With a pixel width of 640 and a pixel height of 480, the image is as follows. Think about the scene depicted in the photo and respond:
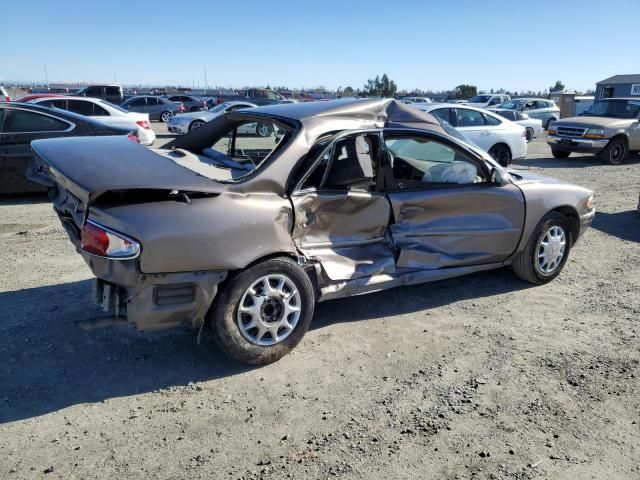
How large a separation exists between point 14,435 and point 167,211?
1500 millimetres

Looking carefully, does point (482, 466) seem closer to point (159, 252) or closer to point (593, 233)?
point (159, 252)

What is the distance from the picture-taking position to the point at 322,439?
3027 mm

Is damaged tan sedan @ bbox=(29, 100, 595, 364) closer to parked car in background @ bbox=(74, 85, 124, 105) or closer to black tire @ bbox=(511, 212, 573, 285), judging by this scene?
black tire @ bbox=(511, 212, 573, 285)

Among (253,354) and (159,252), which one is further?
(253,354)

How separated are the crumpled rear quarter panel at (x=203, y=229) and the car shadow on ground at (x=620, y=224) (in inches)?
227

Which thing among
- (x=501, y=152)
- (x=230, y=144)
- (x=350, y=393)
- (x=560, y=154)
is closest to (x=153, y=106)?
(x=560, y=154)

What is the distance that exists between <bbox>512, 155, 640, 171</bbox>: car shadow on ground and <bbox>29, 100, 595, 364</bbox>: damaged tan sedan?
9.62 m

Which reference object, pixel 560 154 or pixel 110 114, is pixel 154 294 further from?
pixel 560 154

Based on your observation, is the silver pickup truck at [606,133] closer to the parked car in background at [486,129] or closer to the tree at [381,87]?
the parked car in background at [486,129]

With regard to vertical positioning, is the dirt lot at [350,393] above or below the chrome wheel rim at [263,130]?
below

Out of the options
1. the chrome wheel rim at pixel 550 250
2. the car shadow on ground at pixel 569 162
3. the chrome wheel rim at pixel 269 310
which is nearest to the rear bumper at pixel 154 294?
the chrome wheel rim at pixel 269 310

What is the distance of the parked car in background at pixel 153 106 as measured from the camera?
2642 cm

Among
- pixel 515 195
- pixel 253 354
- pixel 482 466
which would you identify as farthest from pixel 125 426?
pixel 515 195

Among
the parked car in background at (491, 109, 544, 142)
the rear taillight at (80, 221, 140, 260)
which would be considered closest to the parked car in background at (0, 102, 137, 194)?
the rear taillight at (80, 221, 140, 260)
